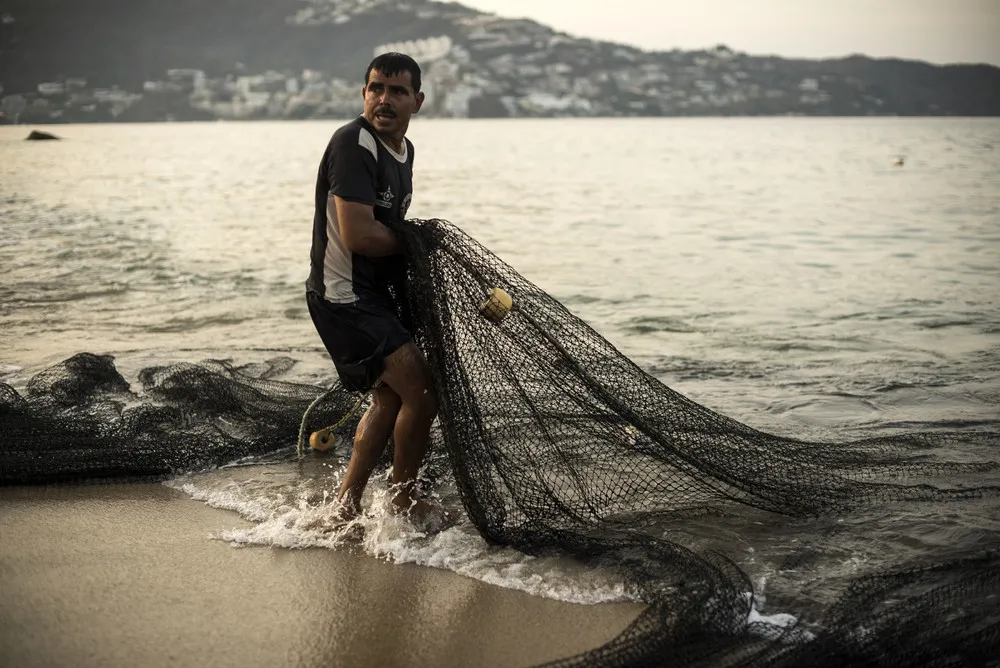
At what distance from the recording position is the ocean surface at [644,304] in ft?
14.5

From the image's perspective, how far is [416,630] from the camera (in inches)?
137

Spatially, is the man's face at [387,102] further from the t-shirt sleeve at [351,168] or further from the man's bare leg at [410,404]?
the man's bare leg at [410,404]

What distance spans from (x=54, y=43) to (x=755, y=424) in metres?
191

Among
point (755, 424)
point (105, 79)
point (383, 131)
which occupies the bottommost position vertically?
point (755, 424)

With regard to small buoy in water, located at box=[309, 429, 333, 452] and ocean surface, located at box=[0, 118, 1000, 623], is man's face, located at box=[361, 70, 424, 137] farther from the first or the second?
small buoy in water, located at box=[309, 429, 333, 452]

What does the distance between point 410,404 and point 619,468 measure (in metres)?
1.23

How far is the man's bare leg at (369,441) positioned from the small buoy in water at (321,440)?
46.3 inches

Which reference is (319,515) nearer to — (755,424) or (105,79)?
(755,424)

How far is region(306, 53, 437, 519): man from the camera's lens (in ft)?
12.8

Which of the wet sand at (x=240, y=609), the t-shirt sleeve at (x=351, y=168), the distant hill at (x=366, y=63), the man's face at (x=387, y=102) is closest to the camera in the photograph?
the wet sand at (x=240, y=609)

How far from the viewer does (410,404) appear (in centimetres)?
416

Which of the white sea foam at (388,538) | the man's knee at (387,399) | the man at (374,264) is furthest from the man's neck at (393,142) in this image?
the white sea foam at (388,538)

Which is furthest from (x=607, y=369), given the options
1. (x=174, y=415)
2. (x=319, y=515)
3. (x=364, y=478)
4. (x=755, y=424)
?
(x=174, y=415)

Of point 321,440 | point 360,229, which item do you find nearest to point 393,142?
point 360,229
